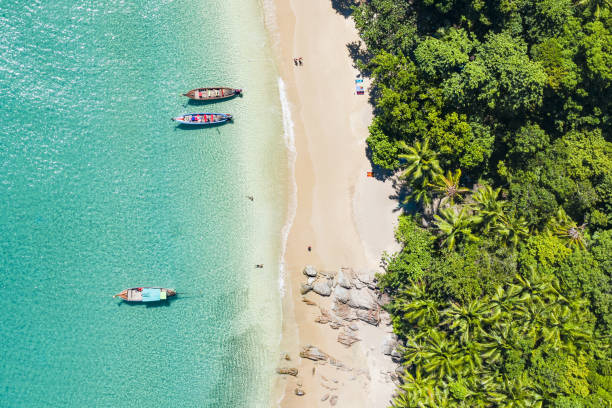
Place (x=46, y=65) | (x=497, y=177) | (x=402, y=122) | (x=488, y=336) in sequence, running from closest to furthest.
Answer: (x=488, y=336) → (x=402, y=122) → (x=497, y=177) → (x=46, y=65)

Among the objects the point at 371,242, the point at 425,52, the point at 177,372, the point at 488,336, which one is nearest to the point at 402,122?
the point at 425,52

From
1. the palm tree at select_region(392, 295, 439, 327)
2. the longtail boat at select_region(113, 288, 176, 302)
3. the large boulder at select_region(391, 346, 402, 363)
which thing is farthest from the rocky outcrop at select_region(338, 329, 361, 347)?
the longtail boat at select_region(113, 288, 176, 302)

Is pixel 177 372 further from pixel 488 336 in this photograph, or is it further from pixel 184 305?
pixel 488 336

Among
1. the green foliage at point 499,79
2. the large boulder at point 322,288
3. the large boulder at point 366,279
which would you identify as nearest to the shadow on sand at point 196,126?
the large boulder at point 322,288

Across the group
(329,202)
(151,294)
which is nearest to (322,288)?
(329,202)

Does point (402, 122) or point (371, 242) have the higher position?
point (402, 122)

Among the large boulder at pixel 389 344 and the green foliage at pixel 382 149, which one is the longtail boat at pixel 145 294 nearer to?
the large boulder at pixel 389 344
